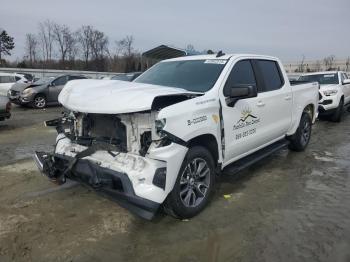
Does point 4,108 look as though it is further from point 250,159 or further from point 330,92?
point 330,92

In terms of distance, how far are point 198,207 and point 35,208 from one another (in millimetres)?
2029

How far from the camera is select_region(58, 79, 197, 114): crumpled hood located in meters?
3.79

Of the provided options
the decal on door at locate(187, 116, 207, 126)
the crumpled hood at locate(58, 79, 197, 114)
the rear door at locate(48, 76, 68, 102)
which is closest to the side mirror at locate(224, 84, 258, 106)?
the decal on door at locate(187, 116, 207, 126)

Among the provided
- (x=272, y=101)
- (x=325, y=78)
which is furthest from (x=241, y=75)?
(x=325, y=78)

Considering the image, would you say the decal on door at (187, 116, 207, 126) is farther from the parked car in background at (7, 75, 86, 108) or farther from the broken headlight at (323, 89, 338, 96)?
the parked car in background at (7, 75, 86, 108)

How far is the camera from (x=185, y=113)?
13.1ft

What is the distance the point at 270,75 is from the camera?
625 centimetres

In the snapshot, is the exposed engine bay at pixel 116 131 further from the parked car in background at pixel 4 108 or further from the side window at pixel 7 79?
the side window at pixel 7 79

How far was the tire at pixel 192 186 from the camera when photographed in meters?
4.07

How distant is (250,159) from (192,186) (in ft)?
4.92

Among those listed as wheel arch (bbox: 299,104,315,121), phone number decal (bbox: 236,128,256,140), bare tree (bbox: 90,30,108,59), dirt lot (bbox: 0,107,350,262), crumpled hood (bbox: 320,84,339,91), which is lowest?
dirt lot (bbox: 0,107,350,262)

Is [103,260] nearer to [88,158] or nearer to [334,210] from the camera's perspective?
[88,158]

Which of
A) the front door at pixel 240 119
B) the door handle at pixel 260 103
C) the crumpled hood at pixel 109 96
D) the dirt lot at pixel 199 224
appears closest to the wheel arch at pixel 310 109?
the dirt lot at pixel 199 224

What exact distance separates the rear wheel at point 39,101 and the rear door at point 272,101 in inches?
525
